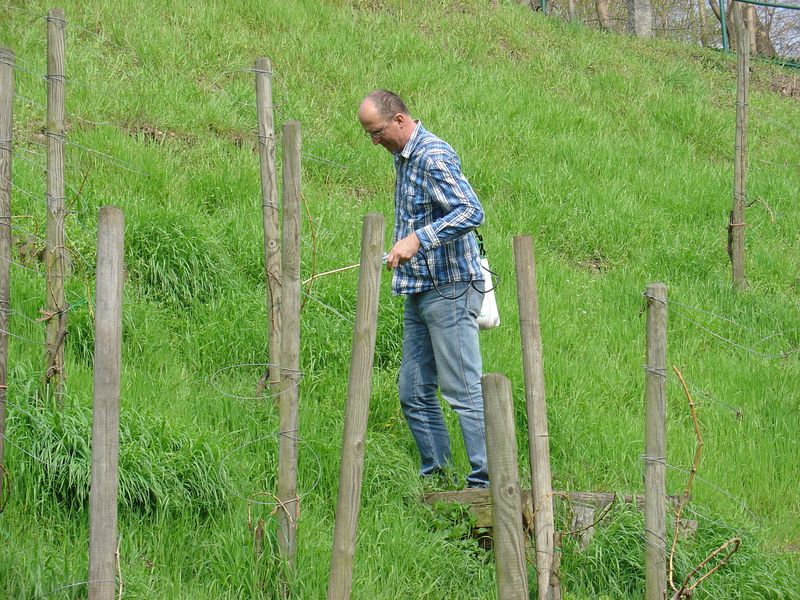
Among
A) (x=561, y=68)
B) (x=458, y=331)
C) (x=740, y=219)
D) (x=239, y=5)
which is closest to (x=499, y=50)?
(x=561, y=68)

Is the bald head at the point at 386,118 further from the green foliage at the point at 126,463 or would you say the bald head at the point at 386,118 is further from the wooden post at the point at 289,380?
the green foliage at the point at 126,463

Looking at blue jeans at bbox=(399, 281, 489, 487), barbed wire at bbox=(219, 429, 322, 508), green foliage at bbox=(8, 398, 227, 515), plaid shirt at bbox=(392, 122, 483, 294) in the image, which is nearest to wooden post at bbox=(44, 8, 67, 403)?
green foliage at bbox=(8, 398, 227, 515)

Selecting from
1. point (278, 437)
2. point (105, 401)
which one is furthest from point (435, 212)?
point (105, 401)

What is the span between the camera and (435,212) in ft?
14.5

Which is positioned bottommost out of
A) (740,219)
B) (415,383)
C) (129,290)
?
(415,383)

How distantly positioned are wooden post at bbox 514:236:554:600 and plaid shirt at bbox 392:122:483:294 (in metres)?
1.01

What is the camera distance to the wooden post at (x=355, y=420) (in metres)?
3.12

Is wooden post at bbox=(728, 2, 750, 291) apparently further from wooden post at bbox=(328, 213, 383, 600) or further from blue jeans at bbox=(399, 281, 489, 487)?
wooden post at bbox=(328, 213, 383, 600)

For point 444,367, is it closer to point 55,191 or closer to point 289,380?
point 289,380

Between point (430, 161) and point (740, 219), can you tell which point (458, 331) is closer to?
point (430, 161)

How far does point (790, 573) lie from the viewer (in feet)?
14.4

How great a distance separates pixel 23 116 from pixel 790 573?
5864 millimetres

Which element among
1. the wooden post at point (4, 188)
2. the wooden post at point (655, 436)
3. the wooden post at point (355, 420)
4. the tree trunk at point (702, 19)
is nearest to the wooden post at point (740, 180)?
the wooden post at point (655, 436)

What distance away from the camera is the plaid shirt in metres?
4.25
